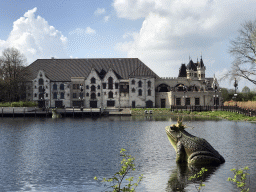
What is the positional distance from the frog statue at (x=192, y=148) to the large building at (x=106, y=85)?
77328 millimetres

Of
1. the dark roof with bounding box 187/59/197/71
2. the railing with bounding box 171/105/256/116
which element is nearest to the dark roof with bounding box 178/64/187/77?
the dark roof with bounding box 187/59/197/71

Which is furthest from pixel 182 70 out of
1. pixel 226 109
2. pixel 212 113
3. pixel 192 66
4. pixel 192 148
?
pixel 192 148

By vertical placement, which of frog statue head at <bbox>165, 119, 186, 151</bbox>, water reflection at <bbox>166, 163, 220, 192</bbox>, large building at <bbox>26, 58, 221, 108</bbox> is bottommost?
water reflection at <bbox>166, 163, 220, 192</bbox>

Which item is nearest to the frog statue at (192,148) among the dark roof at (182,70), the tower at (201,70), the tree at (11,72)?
the tree at (11,72)

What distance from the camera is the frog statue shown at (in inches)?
712

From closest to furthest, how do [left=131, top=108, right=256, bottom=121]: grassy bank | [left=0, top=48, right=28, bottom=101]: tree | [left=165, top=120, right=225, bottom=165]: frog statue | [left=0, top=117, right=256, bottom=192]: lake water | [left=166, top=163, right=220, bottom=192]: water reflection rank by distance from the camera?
[left=166, top=163, right=220, bottom=192]: water reflection → [left=0, top=117, right=256, bottom=192]: lake water → [left=165, top=120, right=225, bottom=165]: frog statue → [left=131, top=108, right=256, bottom=121]: grassy bank → [left=0, top=48, right=28, bottom=101]: tree

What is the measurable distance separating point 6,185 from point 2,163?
5.80m

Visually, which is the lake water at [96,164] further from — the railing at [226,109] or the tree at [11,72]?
the tree at [11,72]

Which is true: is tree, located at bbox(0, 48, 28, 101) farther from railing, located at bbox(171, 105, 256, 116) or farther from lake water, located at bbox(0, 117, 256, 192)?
lake water, located at bbox(0, 117, 256, 192)

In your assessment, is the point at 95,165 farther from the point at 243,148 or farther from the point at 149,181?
the point at 243,148

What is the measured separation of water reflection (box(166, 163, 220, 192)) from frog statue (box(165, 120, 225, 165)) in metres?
0.36

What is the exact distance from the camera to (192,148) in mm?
18266

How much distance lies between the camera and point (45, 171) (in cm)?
1908

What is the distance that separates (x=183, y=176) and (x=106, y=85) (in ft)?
275
